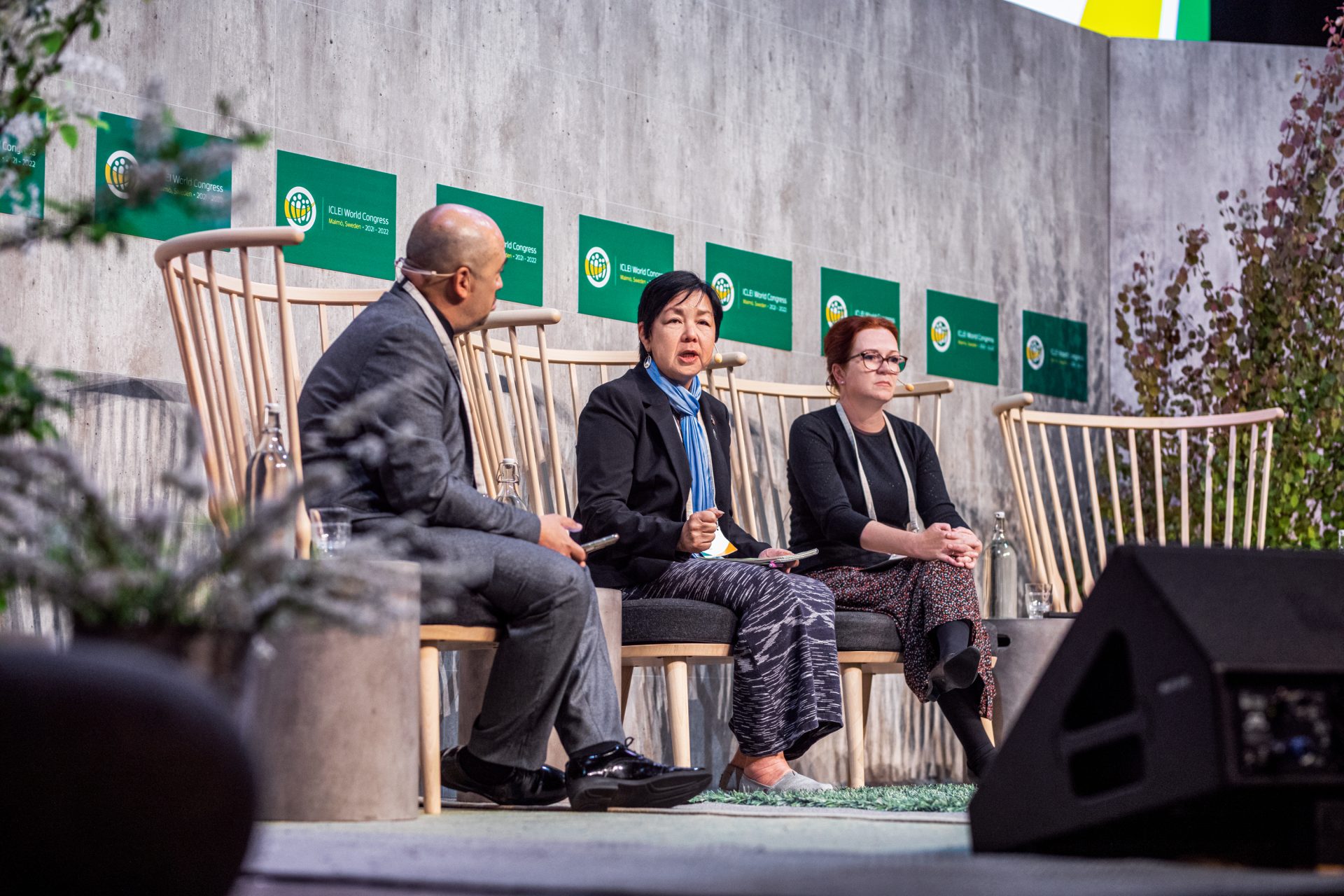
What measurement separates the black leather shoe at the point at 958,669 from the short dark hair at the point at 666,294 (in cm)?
90

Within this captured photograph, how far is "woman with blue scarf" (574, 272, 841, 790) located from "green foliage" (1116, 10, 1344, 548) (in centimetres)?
177

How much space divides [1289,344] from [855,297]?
128 centimetres

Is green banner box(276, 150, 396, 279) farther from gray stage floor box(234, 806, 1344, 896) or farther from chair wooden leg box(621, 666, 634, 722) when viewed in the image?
gray stage floor box(234, 806, 1344, 896)

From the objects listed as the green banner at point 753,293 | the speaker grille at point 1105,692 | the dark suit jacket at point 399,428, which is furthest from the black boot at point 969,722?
the speaker grille at point 1105,692

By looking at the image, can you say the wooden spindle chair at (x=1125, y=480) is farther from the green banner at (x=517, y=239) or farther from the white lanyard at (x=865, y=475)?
the green banner at (x=517, y=239)

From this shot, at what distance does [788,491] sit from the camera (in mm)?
4465

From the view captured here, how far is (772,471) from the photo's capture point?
4406 mm

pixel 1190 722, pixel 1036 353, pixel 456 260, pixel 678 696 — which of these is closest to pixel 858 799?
pixel 678 696

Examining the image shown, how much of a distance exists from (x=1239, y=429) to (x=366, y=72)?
266 cm

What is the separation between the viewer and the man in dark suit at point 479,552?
2.54m

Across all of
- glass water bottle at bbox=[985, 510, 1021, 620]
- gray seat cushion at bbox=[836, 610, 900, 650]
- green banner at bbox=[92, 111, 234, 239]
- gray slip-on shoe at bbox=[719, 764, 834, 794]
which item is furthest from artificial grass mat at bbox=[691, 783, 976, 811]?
green banner at bbox=[92, 111, 234, 239]

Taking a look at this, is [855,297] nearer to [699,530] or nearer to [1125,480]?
[1125,480]

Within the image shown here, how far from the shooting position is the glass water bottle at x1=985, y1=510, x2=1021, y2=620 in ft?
→ 14.6

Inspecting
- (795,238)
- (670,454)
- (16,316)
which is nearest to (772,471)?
(795,238)
